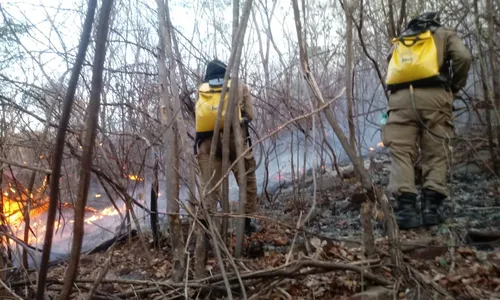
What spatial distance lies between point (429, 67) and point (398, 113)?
449mm

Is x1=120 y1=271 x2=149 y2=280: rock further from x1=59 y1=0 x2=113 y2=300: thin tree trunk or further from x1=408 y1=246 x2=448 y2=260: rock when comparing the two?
x1=59 y1=0 x2=113 y2=300: thin tree trunk

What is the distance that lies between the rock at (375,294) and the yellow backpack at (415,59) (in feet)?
6.30

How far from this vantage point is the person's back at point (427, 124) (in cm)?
342

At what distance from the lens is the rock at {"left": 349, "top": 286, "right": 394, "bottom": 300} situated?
2.09 metres

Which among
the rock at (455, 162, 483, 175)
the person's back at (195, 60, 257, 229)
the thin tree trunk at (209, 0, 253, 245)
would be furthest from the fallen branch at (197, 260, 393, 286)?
the rock at (455, 162, 483, 175)

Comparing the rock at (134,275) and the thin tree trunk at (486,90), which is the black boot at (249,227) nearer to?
the rock at (134,275)

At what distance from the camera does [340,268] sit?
2.22 meters

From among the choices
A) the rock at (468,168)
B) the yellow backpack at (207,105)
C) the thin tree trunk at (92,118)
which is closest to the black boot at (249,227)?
the yellow backpack at (207,105)

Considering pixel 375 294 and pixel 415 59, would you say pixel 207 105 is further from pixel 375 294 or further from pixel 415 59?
pixel 375 294

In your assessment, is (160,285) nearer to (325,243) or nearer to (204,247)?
(204,247)

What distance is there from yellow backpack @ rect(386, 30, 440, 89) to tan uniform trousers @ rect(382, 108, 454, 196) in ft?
0.91

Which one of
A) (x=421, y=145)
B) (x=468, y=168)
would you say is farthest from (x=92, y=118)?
(x=468, y=168)

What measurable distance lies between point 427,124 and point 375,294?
1887mm

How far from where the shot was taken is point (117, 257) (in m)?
4.20
